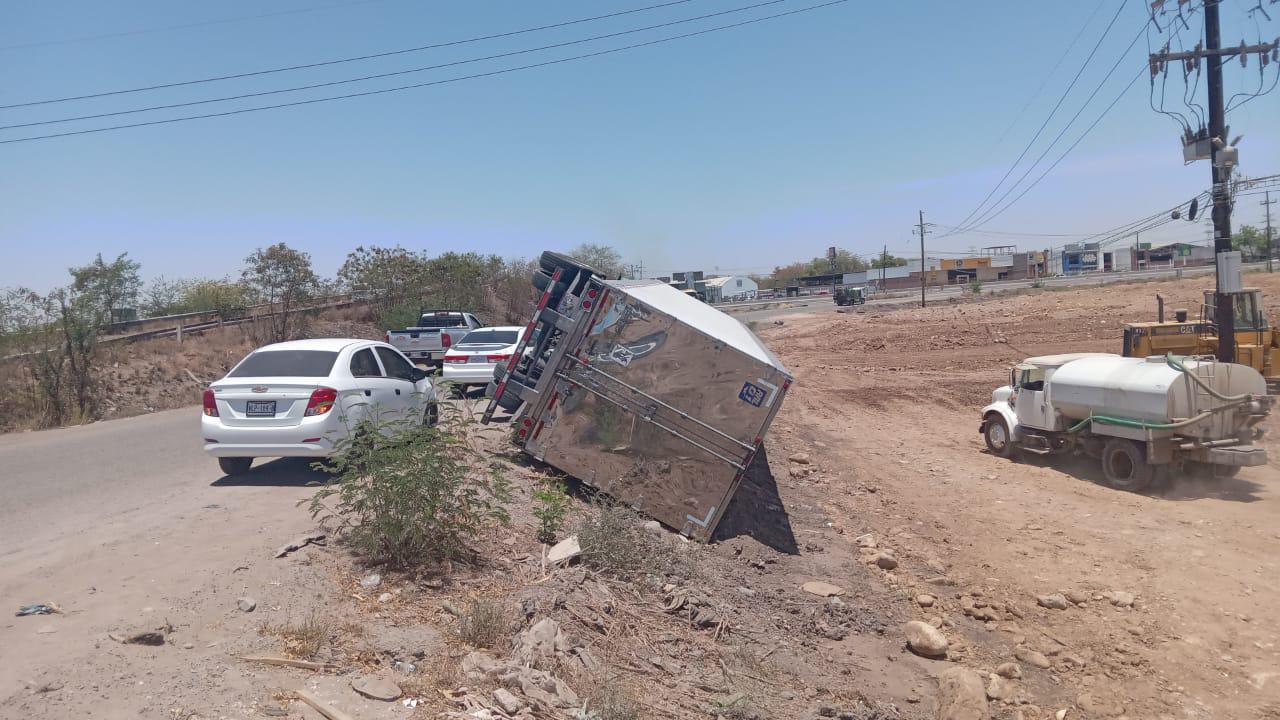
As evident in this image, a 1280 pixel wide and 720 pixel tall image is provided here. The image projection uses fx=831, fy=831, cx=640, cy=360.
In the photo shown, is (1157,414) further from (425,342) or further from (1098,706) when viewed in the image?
(425,342)

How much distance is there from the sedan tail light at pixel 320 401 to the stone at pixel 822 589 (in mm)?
5694

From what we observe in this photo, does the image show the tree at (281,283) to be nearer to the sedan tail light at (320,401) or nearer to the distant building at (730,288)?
the sedan tail light at (320,401)

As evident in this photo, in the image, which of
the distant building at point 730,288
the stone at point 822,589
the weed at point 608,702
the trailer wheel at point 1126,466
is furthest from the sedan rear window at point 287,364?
the distant building at point 730,288

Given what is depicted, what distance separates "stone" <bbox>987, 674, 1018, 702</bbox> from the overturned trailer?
3.18m

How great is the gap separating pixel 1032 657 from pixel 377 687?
583 cm

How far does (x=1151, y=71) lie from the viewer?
59.9 feet

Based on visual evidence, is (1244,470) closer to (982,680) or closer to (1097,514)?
(1097,514)

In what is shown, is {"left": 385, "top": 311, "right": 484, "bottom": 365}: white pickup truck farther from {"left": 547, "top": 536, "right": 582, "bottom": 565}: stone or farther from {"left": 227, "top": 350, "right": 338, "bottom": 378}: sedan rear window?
{"left": 547, "top": 536, "right": 582, "bottom": 565}: stone

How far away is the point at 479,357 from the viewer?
1788cm

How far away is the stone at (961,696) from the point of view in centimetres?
626

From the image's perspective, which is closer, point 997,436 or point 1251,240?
point 997,436

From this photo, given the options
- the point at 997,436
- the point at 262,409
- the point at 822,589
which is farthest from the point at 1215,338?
the point at 262,409

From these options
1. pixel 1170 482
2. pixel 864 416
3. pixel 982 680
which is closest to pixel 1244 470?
pixel 1170 482

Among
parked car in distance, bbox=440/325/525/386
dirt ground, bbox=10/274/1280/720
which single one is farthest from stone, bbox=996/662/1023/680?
parked car in distance, bbox=440/325/525/386
